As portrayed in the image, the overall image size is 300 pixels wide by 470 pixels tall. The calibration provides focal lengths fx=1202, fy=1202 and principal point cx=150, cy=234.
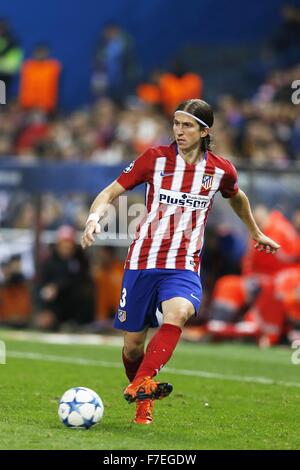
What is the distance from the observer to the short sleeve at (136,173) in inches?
323

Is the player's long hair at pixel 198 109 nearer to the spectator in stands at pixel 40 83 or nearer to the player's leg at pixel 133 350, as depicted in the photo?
the player's leg at pixel 133 350

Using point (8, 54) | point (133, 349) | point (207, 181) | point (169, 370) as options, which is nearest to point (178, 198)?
point (207, 181)

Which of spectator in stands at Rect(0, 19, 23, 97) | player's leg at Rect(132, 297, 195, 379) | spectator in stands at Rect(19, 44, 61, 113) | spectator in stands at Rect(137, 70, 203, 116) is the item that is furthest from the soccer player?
spectator in stands at Rect(0, 19, 23, 97)

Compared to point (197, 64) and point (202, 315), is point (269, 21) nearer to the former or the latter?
point (197, 64)

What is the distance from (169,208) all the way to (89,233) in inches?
31.3

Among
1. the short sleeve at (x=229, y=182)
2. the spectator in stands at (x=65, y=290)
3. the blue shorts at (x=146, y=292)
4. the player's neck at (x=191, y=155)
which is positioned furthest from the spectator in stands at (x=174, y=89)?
the blue shorts at (x=146, y=292)

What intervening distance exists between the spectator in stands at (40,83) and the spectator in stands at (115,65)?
78 centimetres

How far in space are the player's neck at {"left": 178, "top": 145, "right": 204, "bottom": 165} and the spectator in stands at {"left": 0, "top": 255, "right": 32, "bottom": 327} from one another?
9.96 metres

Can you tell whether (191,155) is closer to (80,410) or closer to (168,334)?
(168,334)

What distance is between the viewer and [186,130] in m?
8.15

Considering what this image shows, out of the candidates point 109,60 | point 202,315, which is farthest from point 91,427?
point 109,60

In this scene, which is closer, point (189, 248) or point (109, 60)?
point (189, 248)
